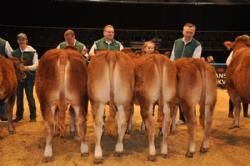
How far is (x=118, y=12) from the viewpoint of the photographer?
54.4ft

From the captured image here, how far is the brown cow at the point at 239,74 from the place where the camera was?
6141mm

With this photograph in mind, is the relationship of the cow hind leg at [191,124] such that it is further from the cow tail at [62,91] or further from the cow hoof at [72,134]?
the cow hoof at [72,134]

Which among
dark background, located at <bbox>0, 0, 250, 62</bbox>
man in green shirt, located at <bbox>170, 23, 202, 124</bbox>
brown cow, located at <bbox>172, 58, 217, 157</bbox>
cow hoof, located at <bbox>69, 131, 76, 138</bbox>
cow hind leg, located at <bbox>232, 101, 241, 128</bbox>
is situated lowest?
cow hoof, located at <bbox>69, 131, 76, 138</bbox>

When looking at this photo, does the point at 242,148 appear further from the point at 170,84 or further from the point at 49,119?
the point at 49,119

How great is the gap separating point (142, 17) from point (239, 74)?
1093 centimetres

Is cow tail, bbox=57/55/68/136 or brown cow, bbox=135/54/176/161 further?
brown cow, bbox=135/54/176/161

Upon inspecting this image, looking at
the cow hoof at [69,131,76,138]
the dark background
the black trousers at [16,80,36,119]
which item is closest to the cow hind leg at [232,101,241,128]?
the cow hoof at [69,131,76,138]

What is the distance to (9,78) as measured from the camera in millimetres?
6152

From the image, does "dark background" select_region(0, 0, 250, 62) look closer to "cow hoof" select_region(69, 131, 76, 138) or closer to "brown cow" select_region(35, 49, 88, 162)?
"cow hoof" select_region(69, 131, 76, 138)

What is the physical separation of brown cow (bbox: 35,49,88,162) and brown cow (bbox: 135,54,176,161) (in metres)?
0.80

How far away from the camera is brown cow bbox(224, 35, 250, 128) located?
20.1 feet

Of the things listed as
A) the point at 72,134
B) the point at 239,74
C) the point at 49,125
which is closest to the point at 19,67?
the point at 72,134

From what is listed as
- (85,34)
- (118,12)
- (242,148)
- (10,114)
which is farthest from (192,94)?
(118,12)

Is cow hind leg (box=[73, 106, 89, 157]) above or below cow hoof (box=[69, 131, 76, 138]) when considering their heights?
above
